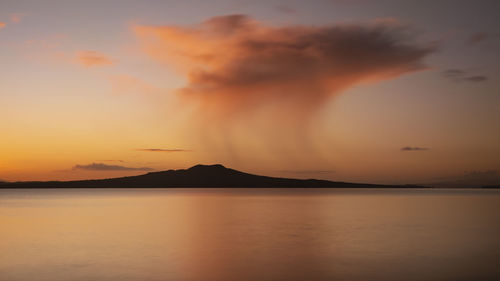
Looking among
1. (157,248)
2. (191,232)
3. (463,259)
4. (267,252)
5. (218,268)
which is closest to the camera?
(218,268)

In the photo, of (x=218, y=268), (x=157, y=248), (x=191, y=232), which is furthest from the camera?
(x=191, y=232)

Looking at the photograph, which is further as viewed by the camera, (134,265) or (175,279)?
(134,265)

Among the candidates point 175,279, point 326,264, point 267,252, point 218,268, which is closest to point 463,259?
point 326,264

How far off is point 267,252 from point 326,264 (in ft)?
13.5

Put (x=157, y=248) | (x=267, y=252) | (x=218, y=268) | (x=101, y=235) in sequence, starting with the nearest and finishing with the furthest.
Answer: (x=218, y=268), (x=267, y=252), (x=157, y=248), (x=101, y=235)

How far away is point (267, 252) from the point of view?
24406 millimetres

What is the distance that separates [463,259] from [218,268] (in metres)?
10.8

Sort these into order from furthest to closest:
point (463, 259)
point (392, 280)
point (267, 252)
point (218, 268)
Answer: point (267, 252) → point (463, 259) → point (218, 268) → point (392, 280)

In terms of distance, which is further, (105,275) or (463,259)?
(463,259)

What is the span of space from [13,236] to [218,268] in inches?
725

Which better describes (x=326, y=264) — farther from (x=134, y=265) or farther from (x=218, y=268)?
(x=134, y=265)

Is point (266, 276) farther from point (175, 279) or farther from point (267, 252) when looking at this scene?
point (267, 252)

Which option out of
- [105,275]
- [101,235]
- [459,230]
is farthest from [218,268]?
[459,230]

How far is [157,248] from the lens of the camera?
26234mm
